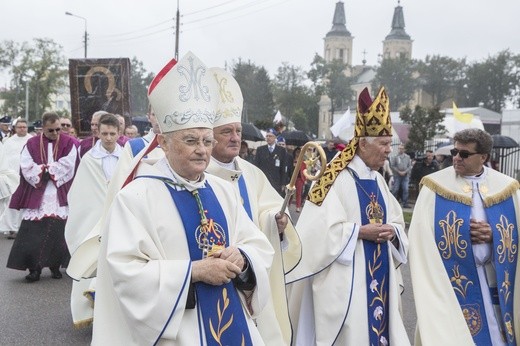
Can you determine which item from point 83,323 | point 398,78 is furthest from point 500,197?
point 398,78

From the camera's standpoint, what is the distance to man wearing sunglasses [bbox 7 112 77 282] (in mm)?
8836

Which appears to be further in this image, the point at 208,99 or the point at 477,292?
the point at 477,292

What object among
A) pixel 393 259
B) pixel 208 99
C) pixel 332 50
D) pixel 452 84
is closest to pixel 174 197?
pixel 208 99

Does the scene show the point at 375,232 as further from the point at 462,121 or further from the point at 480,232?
the point at 462,121

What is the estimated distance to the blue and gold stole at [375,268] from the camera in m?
5.01

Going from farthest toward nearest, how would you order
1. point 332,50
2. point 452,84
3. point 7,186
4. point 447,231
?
point 332,50, point 452,84, point 7,186, point 447,231

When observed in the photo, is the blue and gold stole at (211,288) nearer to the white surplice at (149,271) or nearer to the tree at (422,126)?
the white surplice at (149,271)

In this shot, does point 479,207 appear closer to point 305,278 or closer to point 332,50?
point 305,278

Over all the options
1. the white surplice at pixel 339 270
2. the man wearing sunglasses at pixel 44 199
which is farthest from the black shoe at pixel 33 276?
the white surplice at pixel 339 270

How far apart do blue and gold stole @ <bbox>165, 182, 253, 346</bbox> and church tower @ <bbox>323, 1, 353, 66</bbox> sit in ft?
456

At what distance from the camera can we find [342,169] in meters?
5.18

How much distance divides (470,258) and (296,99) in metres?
72.3

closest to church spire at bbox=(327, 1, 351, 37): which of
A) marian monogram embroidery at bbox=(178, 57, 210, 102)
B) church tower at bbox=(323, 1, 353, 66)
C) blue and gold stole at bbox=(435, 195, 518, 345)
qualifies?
church tower at bbox=(323, 1, 353, 66)

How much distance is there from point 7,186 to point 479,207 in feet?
31.0
